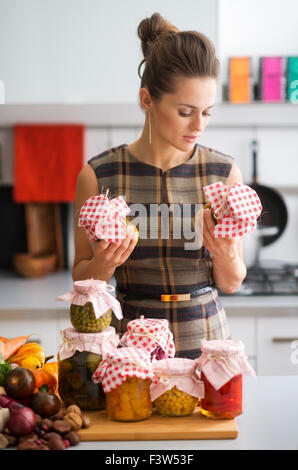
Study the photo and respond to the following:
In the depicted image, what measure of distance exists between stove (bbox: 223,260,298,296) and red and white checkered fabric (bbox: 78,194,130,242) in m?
1.28

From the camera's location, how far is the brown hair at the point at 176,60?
1213mm

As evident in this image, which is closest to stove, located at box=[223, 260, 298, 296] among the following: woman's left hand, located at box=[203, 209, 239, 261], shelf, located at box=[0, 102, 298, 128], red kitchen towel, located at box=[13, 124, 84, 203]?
shelf, located at box=[0, 102, 298, 128]

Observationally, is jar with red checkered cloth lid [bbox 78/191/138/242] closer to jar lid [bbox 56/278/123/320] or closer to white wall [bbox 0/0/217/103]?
jar lid [bbox 56/278/123/320]

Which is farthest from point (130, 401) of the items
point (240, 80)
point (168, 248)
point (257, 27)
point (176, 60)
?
point (257, 27)

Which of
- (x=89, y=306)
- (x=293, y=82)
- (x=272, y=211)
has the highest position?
(x=293, y=82)

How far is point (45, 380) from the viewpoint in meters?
1.04

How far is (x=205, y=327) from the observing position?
4.68 feet

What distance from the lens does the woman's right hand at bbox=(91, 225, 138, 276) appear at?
45.0 inches

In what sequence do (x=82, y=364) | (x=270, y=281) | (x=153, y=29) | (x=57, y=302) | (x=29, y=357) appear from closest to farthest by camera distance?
(x=82, y=364)
(x=29, y=357)
(x=153, y=29)
(x=57, y=302)
(x=270, y=281)

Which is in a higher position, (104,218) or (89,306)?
(104,218)

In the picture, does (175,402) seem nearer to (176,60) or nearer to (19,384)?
(19,384)

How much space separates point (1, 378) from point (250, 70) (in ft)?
6.43

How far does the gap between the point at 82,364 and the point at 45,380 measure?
0.09 metres

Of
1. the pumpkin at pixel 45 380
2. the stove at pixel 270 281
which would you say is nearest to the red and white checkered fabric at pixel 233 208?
the pumpkin at pixel 45 380
